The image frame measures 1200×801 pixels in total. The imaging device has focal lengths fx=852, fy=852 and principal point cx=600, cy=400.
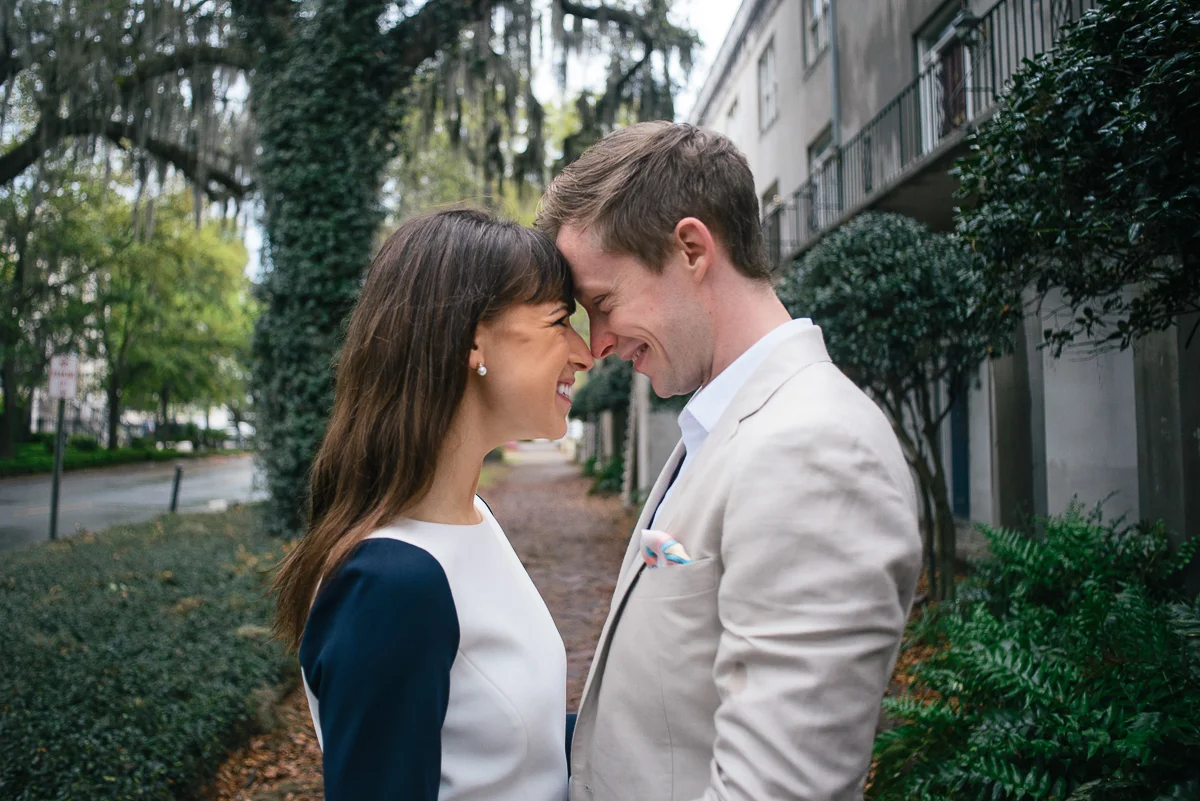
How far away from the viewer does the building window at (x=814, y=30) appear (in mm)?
13711

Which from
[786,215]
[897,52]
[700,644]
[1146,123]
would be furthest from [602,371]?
[700,644]

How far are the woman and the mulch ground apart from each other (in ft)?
8.32

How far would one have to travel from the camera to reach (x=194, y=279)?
23.5 metres

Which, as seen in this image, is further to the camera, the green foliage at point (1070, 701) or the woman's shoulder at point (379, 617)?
the green foliage at point (1070, 701)

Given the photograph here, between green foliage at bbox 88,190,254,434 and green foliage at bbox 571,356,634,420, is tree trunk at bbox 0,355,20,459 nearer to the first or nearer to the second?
green foliage at bbox 88,190,254,434

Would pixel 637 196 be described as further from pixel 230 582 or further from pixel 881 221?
pixel 230 582

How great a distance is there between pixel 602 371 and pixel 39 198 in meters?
17.1

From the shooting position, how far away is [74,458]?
18.3 meters

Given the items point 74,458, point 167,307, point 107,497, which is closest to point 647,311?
point 107,497

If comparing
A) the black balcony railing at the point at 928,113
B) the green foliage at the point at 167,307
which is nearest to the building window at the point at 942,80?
the black balcony railing at the point at 928,113

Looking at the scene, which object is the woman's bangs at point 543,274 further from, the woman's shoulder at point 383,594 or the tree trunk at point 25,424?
the tree trunk at point 25,424

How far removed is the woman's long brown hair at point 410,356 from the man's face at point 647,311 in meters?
0.07

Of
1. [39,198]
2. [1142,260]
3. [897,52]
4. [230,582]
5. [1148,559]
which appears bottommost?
[230,582]

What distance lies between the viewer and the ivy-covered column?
32.3ft
